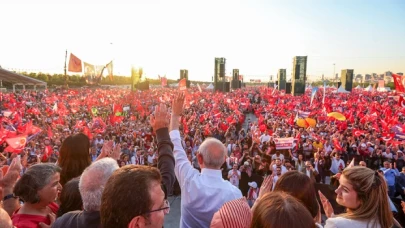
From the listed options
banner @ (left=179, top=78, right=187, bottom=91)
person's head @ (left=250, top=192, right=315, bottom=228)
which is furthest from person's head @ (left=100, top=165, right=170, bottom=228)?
banner @ (left=179, top=78, right=187, bottom=91)

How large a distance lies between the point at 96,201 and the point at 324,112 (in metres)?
20.5

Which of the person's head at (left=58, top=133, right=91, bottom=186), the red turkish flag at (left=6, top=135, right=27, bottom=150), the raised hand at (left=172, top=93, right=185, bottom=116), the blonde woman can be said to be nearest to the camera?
the blonde woman

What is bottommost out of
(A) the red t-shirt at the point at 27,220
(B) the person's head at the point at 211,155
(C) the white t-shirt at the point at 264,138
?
(C) the white t-shirt at the point at 264,138

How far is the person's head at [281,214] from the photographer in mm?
1260

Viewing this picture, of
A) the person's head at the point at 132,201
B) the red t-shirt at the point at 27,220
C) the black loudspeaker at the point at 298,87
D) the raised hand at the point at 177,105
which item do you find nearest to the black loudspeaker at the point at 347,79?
the black loudspeaker at the point at 298,87

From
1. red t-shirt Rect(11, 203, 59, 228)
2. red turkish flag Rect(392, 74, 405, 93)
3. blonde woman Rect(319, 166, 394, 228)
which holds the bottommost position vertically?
red t-shirt Rect(11, 203, 59, 228)

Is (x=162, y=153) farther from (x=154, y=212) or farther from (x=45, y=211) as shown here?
(x=45, y=211)

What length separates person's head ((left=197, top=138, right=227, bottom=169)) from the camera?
246 cm

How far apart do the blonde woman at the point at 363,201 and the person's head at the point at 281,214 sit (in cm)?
87

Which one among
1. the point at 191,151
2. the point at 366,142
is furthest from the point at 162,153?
the point at 366,142

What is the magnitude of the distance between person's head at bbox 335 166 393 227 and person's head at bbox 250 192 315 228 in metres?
1.00

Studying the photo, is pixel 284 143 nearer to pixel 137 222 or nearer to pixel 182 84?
pixel 137 222

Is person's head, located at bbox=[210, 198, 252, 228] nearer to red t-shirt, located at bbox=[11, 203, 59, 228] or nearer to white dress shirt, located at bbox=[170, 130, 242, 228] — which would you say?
white dress shirt, located at bbox=[170, 130, 242, 228]

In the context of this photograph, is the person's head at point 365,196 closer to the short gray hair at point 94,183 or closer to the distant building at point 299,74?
the short gray hair at point 94,183
